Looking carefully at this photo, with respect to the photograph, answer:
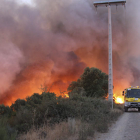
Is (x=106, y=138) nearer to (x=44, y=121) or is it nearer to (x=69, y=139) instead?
(x=69, y=139)

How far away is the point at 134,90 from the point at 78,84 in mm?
14895

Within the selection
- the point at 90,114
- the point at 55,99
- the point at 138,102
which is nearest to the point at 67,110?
the point at 55,99

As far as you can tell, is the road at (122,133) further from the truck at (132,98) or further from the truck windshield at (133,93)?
the truck windshield at (133,93)

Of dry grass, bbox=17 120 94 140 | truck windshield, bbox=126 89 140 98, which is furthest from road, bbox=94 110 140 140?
truck windshield, bbox=126 89 140 98

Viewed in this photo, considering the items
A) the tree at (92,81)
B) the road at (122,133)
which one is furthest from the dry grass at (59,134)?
the tree at (92,81)

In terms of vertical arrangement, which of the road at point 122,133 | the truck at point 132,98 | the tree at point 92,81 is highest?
the tree at point 92,81

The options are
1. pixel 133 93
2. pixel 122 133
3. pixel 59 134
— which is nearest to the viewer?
pixel 59 134

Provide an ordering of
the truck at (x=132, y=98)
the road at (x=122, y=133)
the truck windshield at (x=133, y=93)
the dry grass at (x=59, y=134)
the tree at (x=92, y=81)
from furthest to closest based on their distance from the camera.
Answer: the tree at (x=92, y=81) → the truck windshield at (x=133, y=93) → the truck at (x=132, y=98) → the road at (x=122, y=133) → the dry grass at (x=59, y=134)

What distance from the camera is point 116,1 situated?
27.9 metres

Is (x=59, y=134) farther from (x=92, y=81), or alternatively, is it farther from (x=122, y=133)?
(x=92, y=81)

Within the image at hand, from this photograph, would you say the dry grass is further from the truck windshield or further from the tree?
the tree

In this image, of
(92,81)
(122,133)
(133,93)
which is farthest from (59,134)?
(92,81)

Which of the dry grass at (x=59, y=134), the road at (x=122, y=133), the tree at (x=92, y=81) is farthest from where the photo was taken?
the tree at (x=92, y=81)

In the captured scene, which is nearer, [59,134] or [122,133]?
[59,134]
